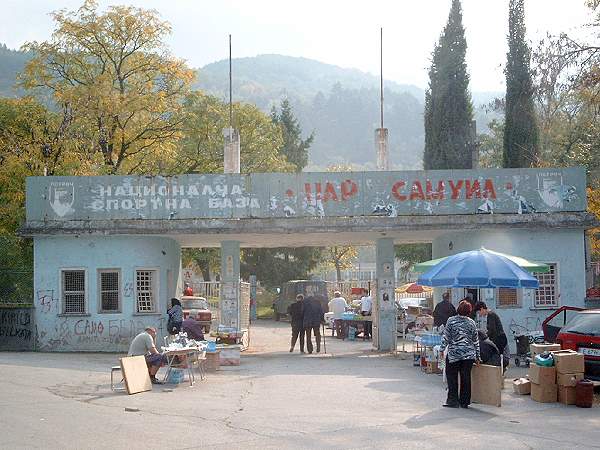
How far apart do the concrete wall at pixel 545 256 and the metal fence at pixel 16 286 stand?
42.0 feet

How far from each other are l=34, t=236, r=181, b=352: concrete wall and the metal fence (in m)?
1.51

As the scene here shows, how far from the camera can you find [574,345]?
15.1 metres

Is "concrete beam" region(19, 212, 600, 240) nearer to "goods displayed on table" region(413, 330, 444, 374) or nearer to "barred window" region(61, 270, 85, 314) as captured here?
"barred window" region(61, 270, 85, 314)

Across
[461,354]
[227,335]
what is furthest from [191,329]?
[461,354]

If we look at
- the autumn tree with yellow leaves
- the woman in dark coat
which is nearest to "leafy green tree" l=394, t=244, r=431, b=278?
the autumn tree with yellow leaves

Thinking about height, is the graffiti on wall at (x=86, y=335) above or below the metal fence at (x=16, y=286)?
below

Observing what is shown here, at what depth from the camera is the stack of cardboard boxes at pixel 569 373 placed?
13.7 meters

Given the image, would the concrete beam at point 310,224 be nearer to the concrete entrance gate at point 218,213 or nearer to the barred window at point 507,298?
the concrete entrance gate at point 218,213

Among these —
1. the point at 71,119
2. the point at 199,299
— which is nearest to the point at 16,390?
the point at 199,299

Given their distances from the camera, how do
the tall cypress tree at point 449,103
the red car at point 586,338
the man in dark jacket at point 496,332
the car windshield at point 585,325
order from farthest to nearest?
the tall cypress tree at point 449,103, the man in dark jacket at point 496,332, the car windshield at point 585,325, the red car at point 586,338

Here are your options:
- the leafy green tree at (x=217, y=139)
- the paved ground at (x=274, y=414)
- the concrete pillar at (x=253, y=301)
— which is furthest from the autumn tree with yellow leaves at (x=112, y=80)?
the paved ground at (x=274, y=414)

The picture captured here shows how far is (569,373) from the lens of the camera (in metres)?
13.7

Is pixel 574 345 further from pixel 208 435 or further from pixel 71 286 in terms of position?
pixel 71 286

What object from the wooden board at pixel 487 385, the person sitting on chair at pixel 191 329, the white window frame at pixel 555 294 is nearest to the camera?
the wooden board at pixel 487 385
